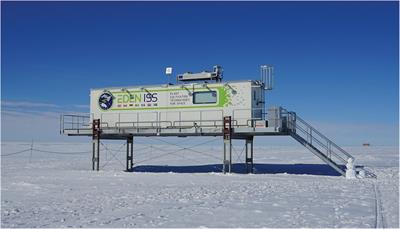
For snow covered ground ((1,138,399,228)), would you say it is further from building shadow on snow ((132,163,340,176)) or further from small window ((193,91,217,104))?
building shadow on snow ((132,163,340,176))

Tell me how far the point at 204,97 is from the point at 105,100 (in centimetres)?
703

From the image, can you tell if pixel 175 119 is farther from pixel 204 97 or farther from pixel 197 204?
pixel 197 204

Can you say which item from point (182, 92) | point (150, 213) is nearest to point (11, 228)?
point (150, 213)

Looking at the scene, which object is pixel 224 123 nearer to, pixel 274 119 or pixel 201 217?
pixel 274 119

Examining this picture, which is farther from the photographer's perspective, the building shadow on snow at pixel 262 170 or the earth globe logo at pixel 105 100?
the earth globe logo at pixel 105 100

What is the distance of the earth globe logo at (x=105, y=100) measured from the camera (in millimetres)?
30312

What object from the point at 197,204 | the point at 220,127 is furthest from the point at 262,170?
the point at 197,204

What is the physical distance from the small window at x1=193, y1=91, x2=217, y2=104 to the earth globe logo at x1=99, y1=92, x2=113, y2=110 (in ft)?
20.0

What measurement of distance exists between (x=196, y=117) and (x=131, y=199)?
13454 mm

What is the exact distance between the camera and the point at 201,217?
11.4 meters

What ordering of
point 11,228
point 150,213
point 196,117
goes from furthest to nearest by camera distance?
point 196,117 < point 150,213 < point 11,228

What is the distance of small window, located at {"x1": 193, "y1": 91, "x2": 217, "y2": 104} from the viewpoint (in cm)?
2739

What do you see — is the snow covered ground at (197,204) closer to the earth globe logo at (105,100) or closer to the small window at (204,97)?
the small window at (204,97)

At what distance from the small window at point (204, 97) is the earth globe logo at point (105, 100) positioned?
608 centimetres
